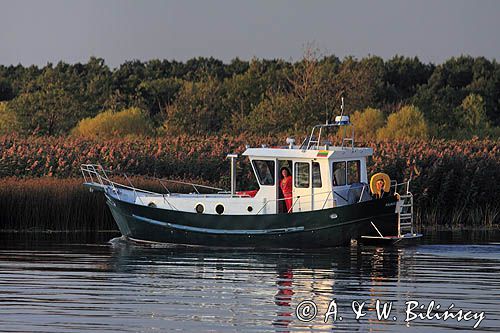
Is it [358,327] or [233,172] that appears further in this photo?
[233,172]

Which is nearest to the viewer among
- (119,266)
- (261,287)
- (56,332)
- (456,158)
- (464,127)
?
(56,332)

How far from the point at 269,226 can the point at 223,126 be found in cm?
4381

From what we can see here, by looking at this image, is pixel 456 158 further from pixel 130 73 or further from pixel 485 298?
pixel 130 73

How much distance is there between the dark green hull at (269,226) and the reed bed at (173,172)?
419 centimetres

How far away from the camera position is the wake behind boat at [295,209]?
31094 millimetres

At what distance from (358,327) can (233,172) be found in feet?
42.3

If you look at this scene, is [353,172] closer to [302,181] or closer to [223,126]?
[302,181]

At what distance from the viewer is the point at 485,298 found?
890 inches

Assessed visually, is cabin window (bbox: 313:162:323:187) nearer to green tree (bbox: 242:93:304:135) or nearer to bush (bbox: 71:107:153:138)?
bush (bbox: 71:107:153:138)

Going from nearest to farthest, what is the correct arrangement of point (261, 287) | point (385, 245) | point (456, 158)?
point (261, 287)
point (385, 245)
point (456, 158)

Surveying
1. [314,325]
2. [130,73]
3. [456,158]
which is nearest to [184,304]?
[314,325]

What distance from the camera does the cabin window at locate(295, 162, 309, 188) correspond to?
31578mm

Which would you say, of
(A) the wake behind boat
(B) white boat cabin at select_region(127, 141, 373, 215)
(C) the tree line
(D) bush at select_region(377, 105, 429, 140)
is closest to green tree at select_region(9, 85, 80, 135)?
(C) the tree line

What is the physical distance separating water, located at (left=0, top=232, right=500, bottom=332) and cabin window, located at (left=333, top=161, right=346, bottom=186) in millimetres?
1486
